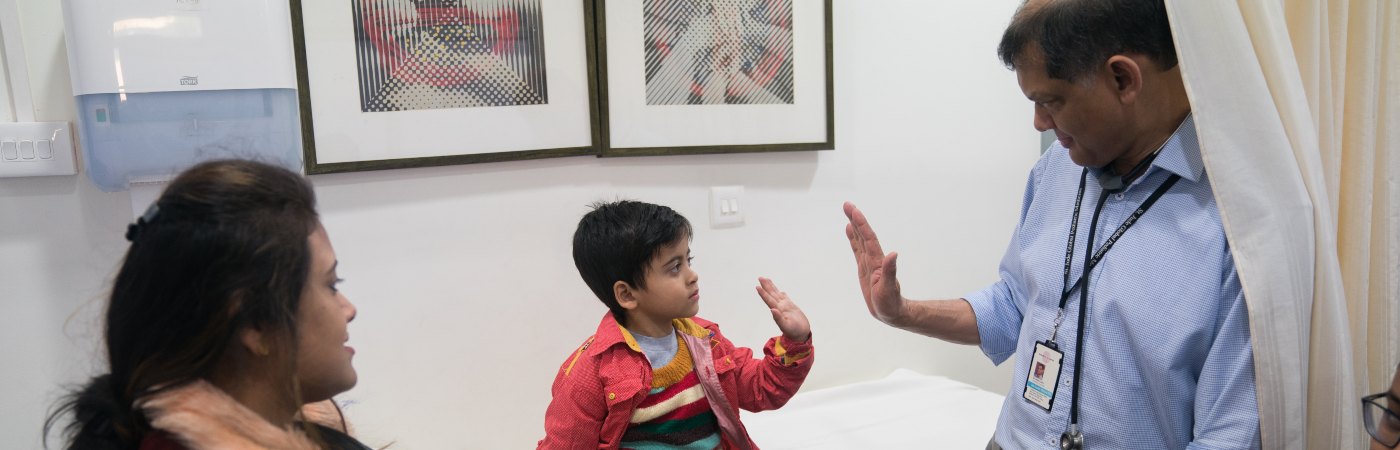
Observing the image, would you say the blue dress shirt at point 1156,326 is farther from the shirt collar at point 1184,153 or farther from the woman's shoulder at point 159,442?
the woman's shoulder at point 159,442

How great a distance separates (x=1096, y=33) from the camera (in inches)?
54.9

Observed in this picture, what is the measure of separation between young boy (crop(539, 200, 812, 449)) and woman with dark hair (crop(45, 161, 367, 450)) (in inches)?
30.9

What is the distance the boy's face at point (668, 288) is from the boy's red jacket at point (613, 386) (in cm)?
7

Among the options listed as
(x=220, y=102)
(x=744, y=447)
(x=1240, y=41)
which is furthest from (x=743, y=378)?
(x=220, y=102)

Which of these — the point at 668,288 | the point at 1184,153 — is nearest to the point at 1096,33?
the point at 1184,153

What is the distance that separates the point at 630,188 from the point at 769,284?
80cm

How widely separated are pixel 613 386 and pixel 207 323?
3.00ft

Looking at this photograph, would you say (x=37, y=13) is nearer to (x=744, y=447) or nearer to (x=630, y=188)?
(x=630, y=188)

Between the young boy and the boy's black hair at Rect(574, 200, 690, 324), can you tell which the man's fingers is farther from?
the boy's black hair at Rect(574, 200, 690, 324)

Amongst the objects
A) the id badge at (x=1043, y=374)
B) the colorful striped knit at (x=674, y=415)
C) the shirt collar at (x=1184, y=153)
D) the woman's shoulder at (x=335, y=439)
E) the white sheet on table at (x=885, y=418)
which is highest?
the shirt collar at (x=1184, y=153)

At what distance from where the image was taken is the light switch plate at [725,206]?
275 centimetres

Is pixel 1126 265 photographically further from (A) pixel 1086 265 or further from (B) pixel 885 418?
(B) pixel 885 418

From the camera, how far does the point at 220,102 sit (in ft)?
6.48

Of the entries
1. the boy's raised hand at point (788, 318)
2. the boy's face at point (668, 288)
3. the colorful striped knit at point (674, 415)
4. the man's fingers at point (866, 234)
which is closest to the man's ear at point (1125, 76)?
the man's fingers at point (866, 234)
